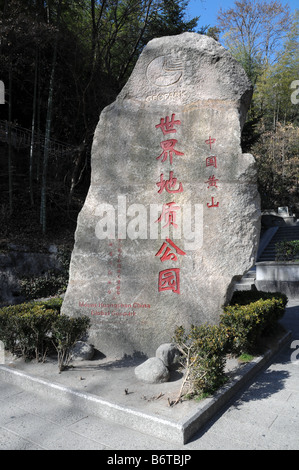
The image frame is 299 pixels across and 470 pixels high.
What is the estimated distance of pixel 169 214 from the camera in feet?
14.1

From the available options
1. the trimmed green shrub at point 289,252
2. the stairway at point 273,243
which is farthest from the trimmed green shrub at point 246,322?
the trimmed green shrub at point 289,252

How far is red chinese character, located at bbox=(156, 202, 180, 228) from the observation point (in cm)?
426

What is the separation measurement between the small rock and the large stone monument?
194 mm

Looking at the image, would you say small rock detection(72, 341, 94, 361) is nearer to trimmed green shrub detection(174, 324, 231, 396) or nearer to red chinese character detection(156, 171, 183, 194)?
trimmed green shrub detection(174, 324, 231, 396)

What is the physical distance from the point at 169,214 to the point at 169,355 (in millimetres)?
1597

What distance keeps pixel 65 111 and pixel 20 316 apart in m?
9.34

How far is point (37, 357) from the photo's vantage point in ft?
13.0

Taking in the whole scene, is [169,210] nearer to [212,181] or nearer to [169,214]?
[169,214]

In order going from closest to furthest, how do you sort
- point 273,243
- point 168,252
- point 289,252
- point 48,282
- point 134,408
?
point 134,408
point 168,252
point 48,282
point 289,252
point 273,243

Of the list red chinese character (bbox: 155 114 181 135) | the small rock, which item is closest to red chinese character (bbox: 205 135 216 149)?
red chinese character (bbox: 155 114 181 135)

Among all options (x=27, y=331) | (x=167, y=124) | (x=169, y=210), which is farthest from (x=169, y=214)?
(x=27, y=331)

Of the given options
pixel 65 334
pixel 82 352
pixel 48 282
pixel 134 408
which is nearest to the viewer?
pixel 134 408
